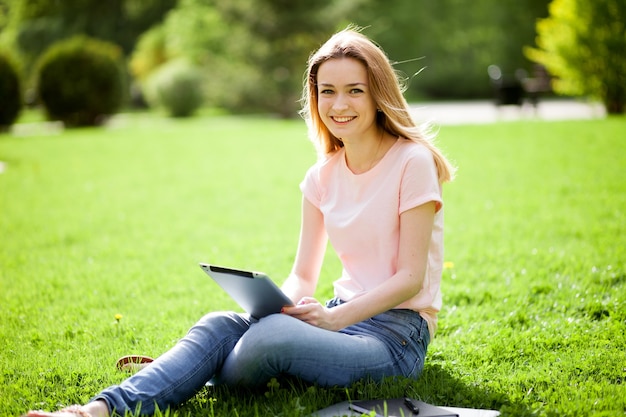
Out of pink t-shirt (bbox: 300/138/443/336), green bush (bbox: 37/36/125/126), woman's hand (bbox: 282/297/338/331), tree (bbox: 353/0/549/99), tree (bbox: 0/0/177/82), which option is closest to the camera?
woman's hand (bbox: 282/297/338/331)

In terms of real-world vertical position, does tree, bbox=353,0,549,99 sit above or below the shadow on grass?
above

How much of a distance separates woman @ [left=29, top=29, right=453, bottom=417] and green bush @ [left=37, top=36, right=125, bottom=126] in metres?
18.6

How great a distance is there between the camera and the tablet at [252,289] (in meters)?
2.62

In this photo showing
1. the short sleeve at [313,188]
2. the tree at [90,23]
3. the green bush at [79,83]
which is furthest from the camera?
the tree at [90,23]

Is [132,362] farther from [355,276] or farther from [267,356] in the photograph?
[355,276]

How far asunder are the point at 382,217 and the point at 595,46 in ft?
46.8

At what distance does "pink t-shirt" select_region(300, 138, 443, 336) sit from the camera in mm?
2885

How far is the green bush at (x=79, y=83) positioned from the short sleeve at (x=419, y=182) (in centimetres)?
1884

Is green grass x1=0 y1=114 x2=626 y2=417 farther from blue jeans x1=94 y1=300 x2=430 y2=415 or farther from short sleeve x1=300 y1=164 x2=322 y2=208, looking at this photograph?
short sleeve x1=300 y1=164 x2=322 y2=208

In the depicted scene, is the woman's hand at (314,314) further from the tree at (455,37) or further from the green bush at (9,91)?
the tree at (455,37)

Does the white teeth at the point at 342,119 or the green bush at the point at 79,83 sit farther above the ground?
the green bush at the point at 79,83

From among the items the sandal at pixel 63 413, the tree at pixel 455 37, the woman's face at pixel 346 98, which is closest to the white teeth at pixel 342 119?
the woman's face at pixel 346 98

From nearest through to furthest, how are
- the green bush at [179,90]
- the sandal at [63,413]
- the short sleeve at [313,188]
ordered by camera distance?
the sandal at [63,413] < the short sleeve at [313,188] < the green bush at [179,90]

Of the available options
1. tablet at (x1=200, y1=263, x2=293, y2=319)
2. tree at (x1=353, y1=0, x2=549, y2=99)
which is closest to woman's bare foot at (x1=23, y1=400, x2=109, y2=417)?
tablet at (x1=200, y1=263, x2=293, y2=319)
